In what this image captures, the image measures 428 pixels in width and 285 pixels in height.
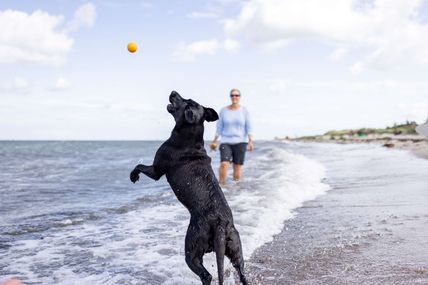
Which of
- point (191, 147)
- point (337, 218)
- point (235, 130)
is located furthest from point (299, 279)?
Answer: point (235, 130)

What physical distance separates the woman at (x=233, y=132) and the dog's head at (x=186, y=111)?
6132 millimetres

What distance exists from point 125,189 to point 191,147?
8.47 meters

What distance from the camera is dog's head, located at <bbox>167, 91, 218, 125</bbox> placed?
3801 millimetres

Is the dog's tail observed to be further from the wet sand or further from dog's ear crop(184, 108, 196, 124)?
dog's ear crop(184, 108, 196, 124)

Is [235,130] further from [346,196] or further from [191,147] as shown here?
[191,147]

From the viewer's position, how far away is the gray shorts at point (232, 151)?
34.0 ft

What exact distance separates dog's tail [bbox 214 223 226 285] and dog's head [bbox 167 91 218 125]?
861 millimetres

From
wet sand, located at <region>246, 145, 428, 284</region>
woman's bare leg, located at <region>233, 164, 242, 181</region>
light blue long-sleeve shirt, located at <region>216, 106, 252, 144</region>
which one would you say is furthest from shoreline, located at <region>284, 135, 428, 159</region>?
wet sand, located at <region>246, 145, 428, 284</region>

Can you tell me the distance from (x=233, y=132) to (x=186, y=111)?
258 inches

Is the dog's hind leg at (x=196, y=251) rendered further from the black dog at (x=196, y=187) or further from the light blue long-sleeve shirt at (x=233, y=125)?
the light blue long-sleeve shirt at (x=233, y=125)

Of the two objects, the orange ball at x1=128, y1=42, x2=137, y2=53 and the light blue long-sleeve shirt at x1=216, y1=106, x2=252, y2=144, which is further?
the light blue long-sleeve shirt at x1=216, y1=106, x2=252, y2=144

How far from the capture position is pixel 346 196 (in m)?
8.80

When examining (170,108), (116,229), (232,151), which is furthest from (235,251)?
(232,151)

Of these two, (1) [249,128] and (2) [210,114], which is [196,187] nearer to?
(2) [210,114]
